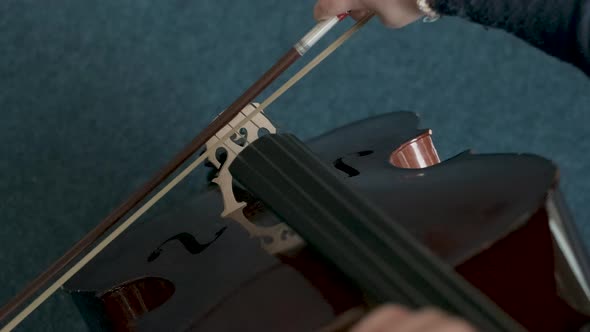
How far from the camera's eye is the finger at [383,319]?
18.2 inches

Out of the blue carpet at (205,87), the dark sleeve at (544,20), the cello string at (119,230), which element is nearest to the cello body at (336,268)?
the cello string at (119,230)

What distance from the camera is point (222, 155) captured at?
928 millimetres

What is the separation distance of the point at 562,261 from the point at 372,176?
0.26 metres

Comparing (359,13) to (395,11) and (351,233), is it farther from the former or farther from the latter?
(351,233)

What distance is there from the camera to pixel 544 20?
747 mm

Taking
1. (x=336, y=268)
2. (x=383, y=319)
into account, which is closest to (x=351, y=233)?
(x=336, y=268)

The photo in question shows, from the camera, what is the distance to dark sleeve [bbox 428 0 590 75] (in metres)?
0.72

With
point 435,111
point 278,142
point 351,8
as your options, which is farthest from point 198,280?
point 435,111

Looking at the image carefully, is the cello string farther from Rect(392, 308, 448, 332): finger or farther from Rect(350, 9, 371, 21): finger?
Rect(392, 308, 448, 332): finger

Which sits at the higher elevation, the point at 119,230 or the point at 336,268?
the point at 119,230

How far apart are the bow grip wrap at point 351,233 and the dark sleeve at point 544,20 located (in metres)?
0.24

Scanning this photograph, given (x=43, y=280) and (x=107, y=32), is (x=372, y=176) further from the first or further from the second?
(x=107, y=32)

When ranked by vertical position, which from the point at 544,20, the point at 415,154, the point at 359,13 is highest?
the point at 359,13

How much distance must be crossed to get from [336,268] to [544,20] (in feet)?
1.11
